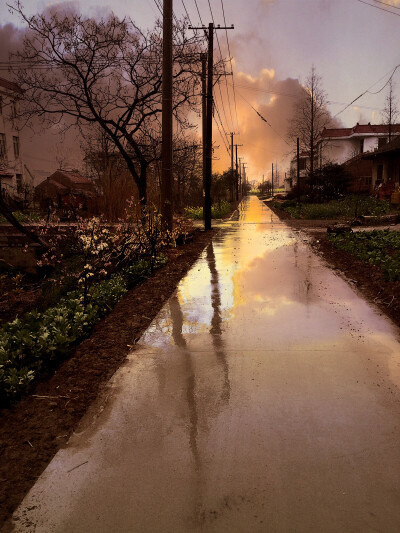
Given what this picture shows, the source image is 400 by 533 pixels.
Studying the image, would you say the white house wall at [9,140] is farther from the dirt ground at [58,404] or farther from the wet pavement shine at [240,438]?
the wet pavement shine at [240,438]

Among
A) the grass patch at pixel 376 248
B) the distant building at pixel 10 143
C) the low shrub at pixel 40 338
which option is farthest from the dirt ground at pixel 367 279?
the distant building at pixel 10 143

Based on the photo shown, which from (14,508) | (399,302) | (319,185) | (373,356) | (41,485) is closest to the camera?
(14,508)

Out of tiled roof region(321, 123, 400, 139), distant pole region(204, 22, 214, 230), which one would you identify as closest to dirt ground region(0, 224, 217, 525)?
distant pole region(204, 22, 214, 230)

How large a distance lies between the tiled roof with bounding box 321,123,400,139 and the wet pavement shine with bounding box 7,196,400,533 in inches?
2413

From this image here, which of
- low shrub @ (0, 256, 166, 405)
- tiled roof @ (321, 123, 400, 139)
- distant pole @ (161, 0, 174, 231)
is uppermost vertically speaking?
tiled roof @ (321, 123, 400, 139)

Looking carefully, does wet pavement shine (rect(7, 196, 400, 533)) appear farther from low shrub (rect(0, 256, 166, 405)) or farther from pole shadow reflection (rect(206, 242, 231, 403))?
low shrub (rect(0, 256, 166, 405))

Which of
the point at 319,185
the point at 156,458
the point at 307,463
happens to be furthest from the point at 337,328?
the point at 319,185

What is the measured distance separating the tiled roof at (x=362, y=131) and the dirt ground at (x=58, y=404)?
200ft

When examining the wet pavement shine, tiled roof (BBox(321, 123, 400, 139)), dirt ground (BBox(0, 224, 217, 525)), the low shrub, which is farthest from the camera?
tiled roof (BBox(321, 123, 400, 139))

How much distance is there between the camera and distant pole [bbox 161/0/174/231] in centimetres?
1172

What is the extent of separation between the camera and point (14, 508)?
237 cm

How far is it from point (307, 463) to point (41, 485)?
1.57 metres

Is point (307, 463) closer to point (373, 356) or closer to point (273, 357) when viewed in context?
point (273, 357)

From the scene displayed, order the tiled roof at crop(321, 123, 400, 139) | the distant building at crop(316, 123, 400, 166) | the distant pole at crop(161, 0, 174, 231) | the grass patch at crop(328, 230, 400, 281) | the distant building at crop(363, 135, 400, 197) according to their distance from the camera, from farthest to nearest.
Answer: the distant building at crop(316, 123, 400, 166) < the tiled roof at crop(321, 123, 400, 139) < the distant building at crop(363, 135, 400, 197) < the distant pole at crop(161, 0, 174, 231) < the grass patch at crop(328, 230, 400, 281)
